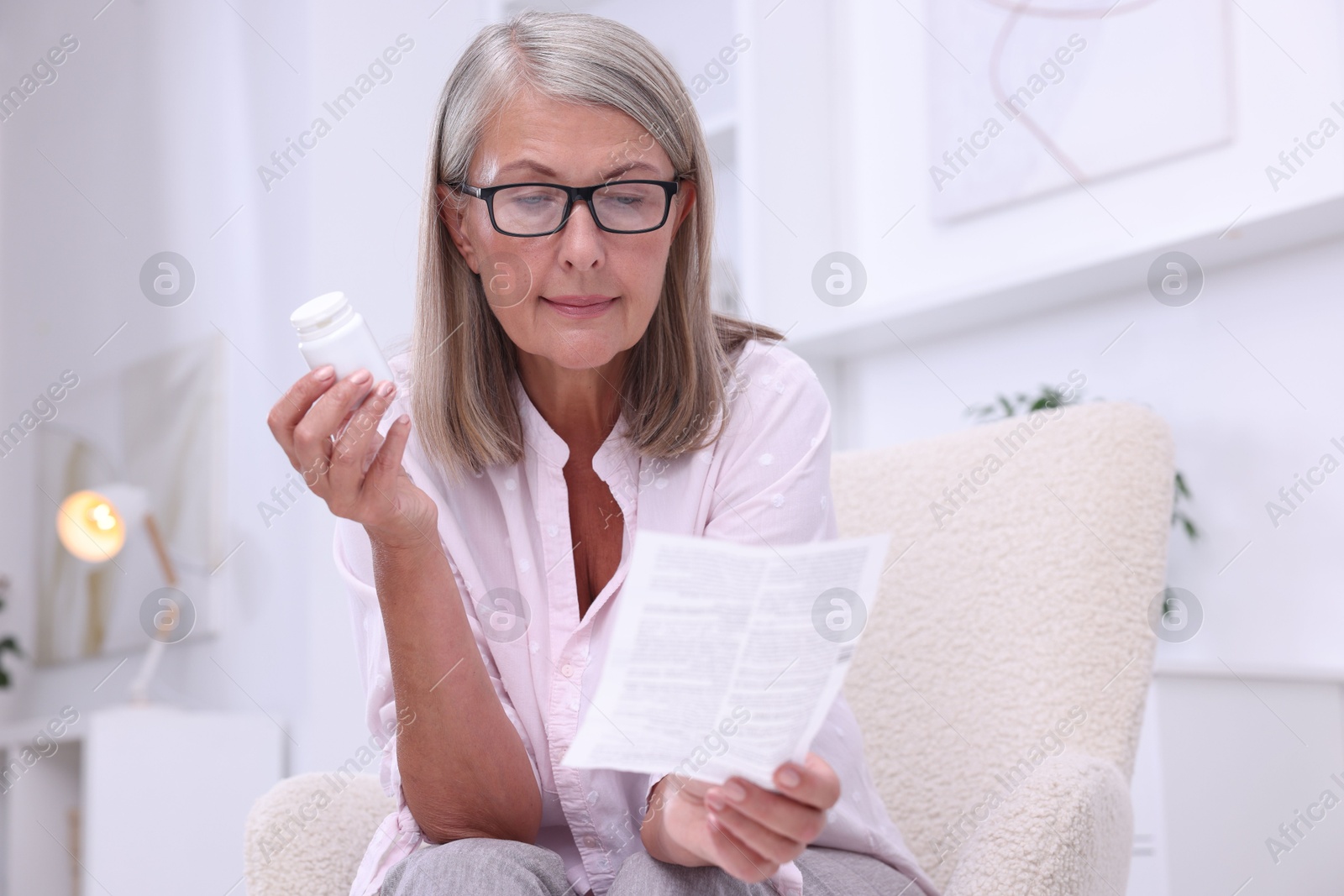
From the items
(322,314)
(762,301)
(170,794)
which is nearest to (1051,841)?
(322,314)

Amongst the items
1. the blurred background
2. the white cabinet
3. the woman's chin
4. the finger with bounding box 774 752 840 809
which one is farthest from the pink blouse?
the white cabinet

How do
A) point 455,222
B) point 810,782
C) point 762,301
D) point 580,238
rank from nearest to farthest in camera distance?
1. point 810,782
2. point 580,238
3. point 455,222
4. point 762,301

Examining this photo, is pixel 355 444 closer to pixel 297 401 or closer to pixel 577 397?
pixel 297 401

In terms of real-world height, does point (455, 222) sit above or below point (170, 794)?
above

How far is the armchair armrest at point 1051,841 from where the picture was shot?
2.60ft

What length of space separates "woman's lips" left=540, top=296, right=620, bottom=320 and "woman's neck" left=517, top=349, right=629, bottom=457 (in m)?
0.11

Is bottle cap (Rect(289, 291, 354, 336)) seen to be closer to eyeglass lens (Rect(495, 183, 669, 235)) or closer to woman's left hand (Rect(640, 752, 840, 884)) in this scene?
eyeglass lens (Rect(495, 183, 669, 235))

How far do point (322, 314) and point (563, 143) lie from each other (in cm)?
24

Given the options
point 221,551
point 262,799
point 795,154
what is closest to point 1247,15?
point 795,154

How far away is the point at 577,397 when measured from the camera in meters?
1.03

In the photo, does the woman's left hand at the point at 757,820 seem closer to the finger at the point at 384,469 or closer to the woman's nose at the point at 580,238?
the finger at the point at 384,469

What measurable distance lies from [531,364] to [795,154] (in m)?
1.40

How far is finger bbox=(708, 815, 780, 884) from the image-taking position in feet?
2.26

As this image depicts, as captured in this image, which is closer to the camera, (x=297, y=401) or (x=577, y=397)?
(x=297, y=401)
